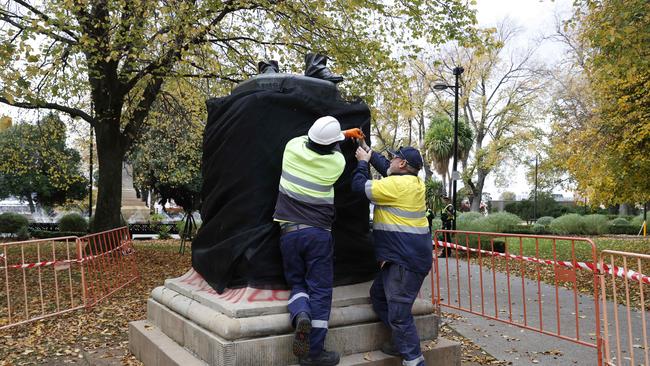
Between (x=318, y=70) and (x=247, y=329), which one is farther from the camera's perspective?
(x=318, y=70)

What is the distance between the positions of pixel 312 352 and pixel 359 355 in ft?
1.67

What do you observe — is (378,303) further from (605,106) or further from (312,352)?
(605,106)

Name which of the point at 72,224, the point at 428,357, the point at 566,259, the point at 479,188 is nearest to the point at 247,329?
the point at 428,357

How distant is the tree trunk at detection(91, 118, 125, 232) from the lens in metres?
12.0

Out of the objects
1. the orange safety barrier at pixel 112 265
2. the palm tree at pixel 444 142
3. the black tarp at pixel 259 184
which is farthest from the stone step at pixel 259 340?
the palm tree at pixel 444 142

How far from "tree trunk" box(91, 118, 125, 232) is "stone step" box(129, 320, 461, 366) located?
8.19 m

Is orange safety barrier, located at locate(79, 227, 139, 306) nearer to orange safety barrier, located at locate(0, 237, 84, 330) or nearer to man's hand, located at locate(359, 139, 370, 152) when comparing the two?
orange safety barrier, located at locate(0, 237, 84, 330)

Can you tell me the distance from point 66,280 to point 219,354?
7.78 m

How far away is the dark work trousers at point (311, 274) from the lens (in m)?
3.41

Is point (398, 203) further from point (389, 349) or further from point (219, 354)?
point (219, 354)

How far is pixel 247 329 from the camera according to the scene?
10.9 feet

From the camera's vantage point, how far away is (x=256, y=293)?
3.65 metres

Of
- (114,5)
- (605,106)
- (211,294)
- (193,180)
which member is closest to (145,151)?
(193,180)

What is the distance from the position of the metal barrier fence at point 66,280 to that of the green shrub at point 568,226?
2176cm
